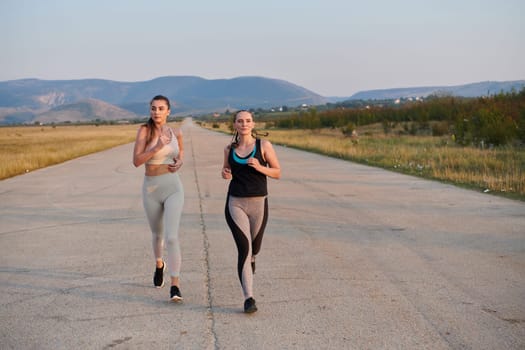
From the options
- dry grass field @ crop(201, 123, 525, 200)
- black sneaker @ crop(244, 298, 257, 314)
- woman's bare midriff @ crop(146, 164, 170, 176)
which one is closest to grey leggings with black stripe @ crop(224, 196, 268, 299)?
black sneaker @ crop(244, 298, 257, 314)

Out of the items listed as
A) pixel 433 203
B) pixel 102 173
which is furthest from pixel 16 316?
pixel 102 173

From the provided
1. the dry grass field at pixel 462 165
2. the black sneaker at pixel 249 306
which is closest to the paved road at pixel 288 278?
the black sneaker at pixel 249 306

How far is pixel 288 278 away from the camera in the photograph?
6758mm

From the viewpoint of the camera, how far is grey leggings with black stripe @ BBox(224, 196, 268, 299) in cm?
562

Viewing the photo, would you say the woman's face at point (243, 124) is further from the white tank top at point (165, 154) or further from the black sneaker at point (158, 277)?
the black sneaker at point (158, 277)

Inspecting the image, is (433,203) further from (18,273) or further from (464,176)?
(18,273)

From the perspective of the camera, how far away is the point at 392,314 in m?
5.43

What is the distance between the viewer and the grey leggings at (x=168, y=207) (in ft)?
19.7

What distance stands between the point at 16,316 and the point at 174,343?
5.56ft

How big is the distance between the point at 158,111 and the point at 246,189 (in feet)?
3.91

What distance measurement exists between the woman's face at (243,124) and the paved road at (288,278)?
1583mm

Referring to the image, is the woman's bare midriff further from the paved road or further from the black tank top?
the paved road

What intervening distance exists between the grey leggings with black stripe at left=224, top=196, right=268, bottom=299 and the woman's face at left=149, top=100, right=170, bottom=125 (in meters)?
1.06

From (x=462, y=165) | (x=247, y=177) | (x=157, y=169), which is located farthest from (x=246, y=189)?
(x=462, y=165)
